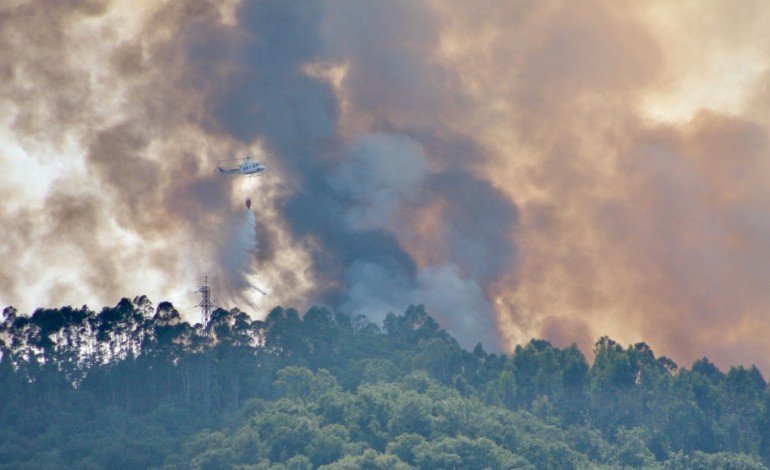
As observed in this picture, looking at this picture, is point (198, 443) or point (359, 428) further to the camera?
point (359, 428)

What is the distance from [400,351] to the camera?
17175 cm

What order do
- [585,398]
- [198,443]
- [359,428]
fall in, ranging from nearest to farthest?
[198,443], [359,428], [585,398]

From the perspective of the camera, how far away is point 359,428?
500ft

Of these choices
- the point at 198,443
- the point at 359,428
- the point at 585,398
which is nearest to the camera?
the point at 198,443

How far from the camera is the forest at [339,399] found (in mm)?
145625

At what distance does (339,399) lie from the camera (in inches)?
6058

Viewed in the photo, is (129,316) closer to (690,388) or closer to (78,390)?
(78,390)

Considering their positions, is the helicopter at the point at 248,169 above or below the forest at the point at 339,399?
→ above

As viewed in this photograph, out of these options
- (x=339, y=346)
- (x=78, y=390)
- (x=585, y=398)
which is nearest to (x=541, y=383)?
(x=585, y=398)

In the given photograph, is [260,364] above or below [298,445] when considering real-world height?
above

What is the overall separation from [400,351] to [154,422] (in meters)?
31.0

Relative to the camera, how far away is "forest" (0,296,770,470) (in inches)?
5733

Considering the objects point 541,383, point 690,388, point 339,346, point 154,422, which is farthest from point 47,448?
point 690,388

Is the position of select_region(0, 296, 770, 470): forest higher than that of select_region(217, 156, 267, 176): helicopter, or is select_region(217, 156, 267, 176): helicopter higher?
select_region(217, 156, 267, 176): helicopter
